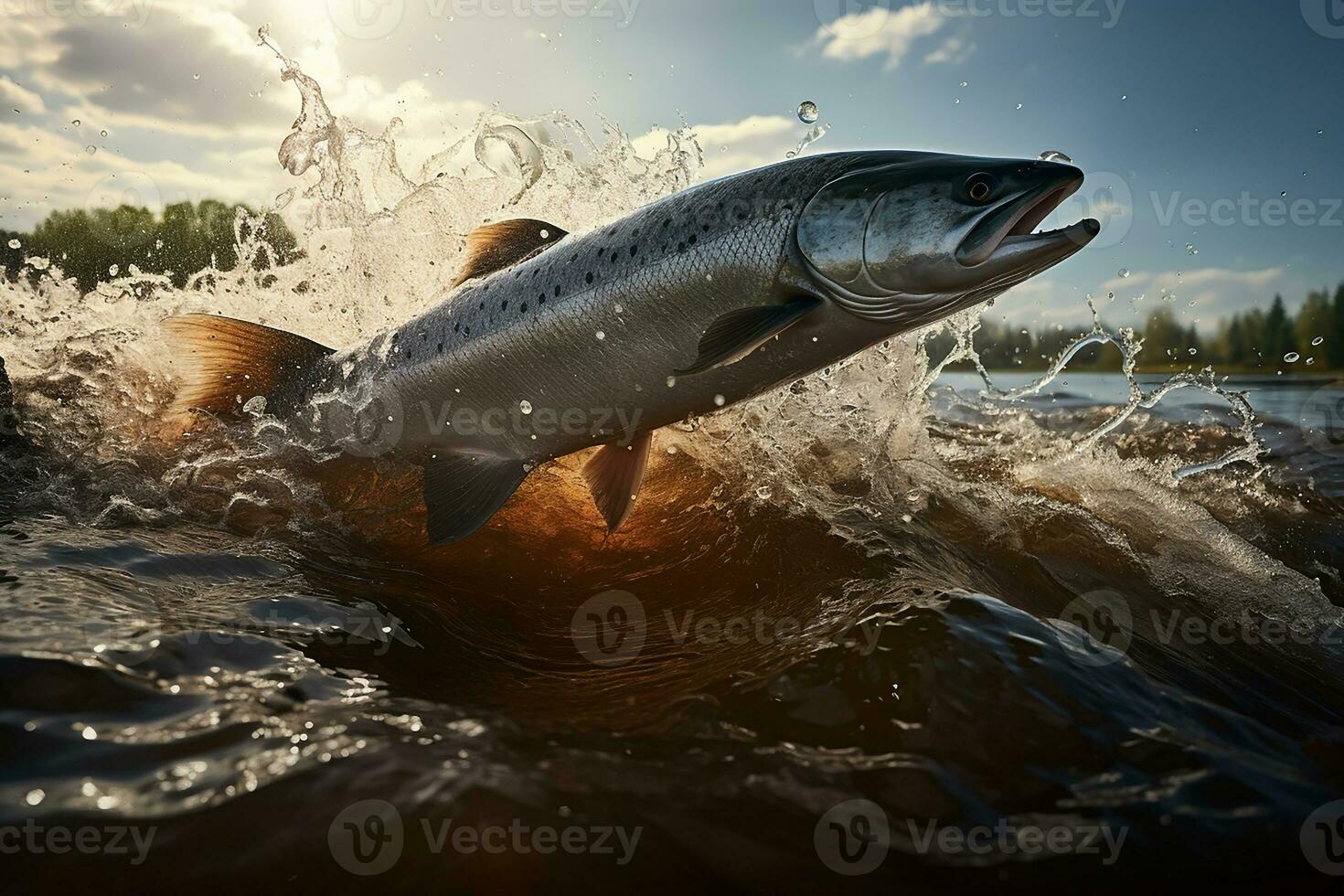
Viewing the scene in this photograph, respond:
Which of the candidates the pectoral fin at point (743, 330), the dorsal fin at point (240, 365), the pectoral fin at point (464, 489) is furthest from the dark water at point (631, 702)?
the pectoral fin at point (743, 330)

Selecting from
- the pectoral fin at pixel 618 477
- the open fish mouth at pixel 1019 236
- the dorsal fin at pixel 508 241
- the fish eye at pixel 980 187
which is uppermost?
the dorsal fin at pixel 508 241

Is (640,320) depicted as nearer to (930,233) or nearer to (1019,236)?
(930,233)

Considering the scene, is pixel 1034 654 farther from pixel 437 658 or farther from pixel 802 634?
pixel 437 658

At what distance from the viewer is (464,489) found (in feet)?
13.5

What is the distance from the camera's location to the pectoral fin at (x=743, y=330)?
3047 mm

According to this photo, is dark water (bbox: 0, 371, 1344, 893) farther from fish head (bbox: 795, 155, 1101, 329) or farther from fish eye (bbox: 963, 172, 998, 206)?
fish eye (bbox: 963, 172, 998, 206)

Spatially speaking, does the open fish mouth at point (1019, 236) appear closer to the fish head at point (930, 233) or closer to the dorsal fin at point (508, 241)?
the fish head at point (930, 233)

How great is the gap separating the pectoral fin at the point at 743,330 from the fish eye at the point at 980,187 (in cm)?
72

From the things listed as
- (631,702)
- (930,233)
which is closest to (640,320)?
(930,233)

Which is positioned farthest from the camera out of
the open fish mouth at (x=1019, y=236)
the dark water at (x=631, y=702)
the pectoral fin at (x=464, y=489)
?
the pectoral fin at (x=464, y=489)

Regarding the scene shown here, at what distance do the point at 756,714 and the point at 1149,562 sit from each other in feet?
12.2

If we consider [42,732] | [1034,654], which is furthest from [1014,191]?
[42,732]

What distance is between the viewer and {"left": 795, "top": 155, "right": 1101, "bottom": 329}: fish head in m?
3.01

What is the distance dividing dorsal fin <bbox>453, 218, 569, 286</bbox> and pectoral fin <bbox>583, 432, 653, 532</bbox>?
4.05ft
